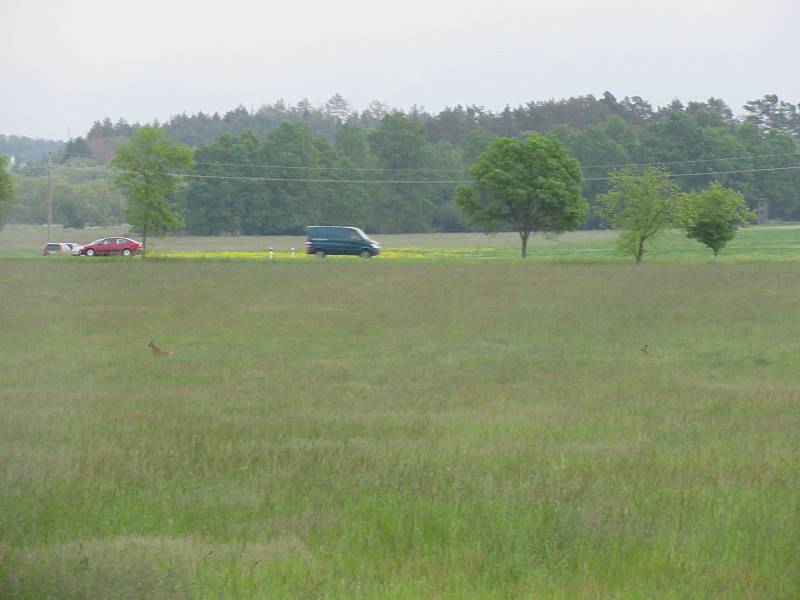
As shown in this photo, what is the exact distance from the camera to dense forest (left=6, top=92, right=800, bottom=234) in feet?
210

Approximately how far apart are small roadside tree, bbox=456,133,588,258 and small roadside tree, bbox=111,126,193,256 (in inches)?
824

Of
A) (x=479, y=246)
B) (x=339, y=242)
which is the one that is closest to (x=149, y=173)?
(x=339, y=242)

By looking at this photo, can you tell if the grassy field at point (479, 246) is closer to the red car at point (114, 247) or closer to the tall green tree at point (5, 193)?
the red car at point (114, 247)

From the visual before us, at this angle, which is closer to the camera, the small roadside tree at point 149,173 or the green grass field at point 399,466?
the green grass field at point 399,466

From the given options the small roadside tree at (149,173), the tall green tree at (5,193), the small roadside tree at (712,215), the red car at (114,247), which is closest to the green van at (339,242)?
the small roadside tree at (149,173)

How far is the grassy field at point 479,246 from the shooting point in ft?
227

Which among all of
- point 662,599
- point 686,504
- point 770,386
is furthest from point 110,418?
point 770,386

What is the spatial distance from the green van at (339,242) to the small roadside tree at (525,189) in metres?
9.48

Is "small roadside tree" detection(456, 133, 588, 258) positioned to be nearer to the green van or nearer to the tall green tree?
the green van

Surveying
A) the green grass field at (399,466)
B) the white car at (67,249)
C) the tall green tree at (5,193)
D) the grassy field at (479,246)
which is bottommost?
the white car at (67,249)

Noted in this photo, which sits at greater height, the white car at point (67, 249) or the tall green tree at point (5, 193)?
the tall green tree at point (5, 193)

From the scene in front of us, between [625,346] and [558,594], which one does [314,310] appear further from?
[558,594]

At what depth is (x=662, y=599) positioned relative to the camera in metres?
6.41

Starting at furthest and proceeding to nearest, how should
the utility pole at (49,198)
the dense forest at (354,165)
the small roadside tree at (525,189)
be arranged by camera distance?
1. the small roadside tree at (525,189)
2. the dense forest at (354,165)
3. the utility pole at (49,198)
